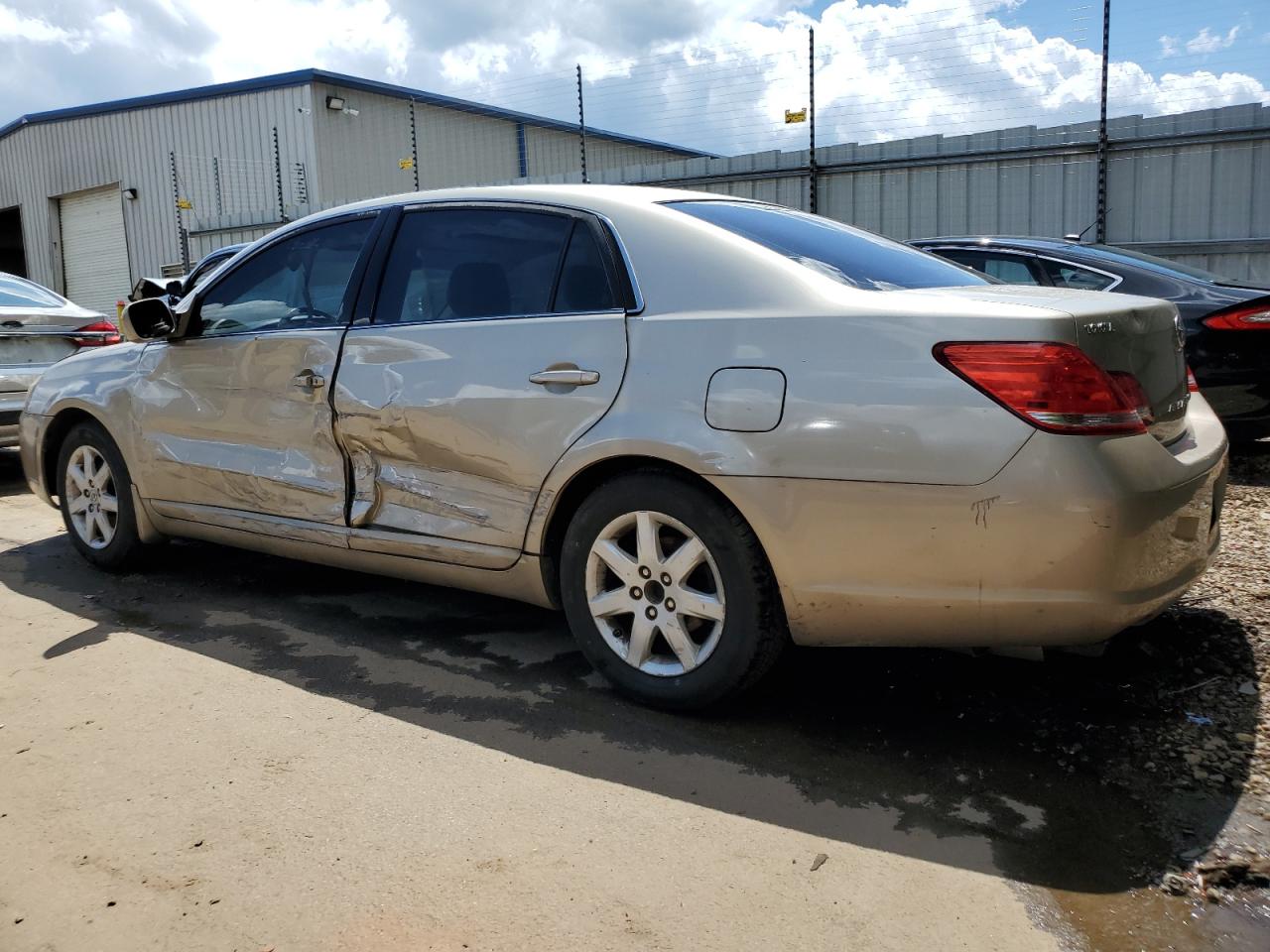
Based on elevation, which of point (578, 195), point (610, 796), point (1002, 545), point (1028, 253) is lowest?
point (610, 796)

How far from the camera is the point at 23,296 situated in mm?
7805

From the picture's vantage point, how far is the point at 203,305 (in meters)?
4.39

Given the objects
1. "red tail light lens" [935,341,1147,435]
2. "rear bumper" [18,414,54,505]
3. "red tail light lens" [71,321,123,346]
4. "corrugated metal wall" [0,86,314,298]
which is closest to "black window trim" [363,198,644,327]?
"red tail light lens" [935,341,1147,435]

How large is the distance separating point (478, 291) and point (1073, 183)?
8206 millimetres

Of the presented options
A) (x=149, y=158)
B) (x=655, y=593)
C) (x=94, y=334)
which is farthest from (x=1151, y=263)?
(x=149, y=158)

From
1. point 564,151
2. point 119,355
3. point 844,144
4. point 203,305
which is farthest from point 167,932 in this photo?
point 564,151

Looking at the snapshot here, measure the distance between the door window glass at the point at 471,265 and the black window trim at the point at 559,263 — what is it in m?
0.02

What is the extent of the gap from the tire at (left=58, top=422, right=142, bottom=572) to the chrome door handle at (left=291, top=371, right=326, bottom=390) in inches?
50.9

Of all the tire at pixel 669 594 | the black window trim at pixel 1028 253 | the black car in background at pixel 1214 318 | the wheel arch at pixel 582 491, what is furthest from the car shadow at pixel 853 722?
the black window trim at pixel 1028 253

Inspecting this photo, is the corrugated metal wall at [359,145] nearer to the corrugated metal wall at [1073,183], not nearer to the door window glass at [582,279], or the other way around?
the corrugated metal wall at [1073,183]

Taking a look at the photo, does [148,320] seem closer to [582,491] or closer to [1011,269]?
[582,491]

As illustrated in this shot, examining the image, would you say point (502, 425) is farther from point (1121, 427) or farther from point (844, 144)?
point (844, 144)

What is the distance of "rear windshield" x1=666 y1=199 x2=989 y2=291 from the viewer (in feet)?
10.1

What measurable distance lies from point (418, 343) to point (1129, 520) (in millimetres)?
2224
